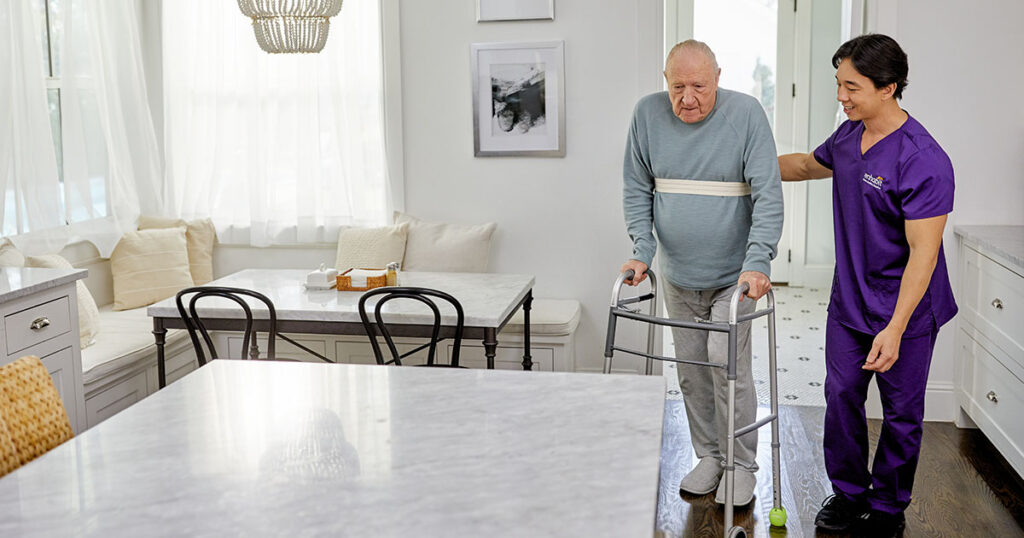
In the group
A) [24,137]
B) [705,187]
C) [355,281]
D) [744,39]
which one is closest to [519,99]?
[355,281]

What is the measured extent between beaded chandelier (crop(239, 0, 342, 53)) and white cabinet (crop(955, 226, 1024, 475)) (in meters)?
2.68

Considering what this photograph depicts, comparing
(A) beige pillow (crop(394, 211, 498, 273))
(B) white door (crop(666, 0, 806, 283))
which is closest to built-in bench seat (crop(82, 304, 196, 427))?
(A) beige pillow (crop(394, 211, 498, 273))

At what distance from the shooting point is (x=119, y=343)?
4.16m

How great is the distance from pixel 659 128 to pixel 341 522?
6.90ft

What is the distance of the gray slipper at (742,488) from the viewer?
3.28 metres

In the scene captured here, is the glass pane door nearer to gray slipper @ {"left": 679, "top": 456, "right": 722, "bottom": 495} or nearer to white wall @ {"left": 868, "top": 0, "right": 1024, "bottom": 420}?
white wall @ {"left": 868, "top": 0, "right": 1024, "bottom": 420}

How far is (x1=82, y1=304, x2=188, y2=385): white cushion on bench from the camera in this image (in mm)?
3926

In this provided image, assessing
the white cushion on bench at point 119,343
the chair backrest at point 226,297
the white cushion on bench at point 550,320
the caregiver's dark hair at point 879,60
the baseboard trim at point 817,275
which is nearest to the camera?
the caregiver's dark hair at point 879,60

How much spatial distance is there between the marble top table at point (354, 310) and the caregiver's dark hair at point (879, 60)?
1490mm

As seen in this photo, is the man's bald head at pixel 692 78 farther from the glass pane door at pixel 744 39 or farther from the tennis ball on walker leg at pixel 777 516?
the glass pane door at pixel 744 39

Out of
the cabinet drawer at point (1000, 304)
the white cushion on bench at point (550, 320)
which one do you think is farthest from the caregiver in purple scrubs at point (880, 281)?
the white cushion on bench at point (550, 320)

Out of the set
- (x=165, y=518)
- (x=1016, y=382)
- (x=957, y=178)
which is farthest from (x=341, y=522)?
(x=957, y=178)

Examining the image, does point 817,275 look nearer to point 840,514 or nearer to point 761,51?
point 761,51

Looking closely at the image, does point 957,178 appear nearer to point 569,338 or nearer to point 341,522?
point 569,338
